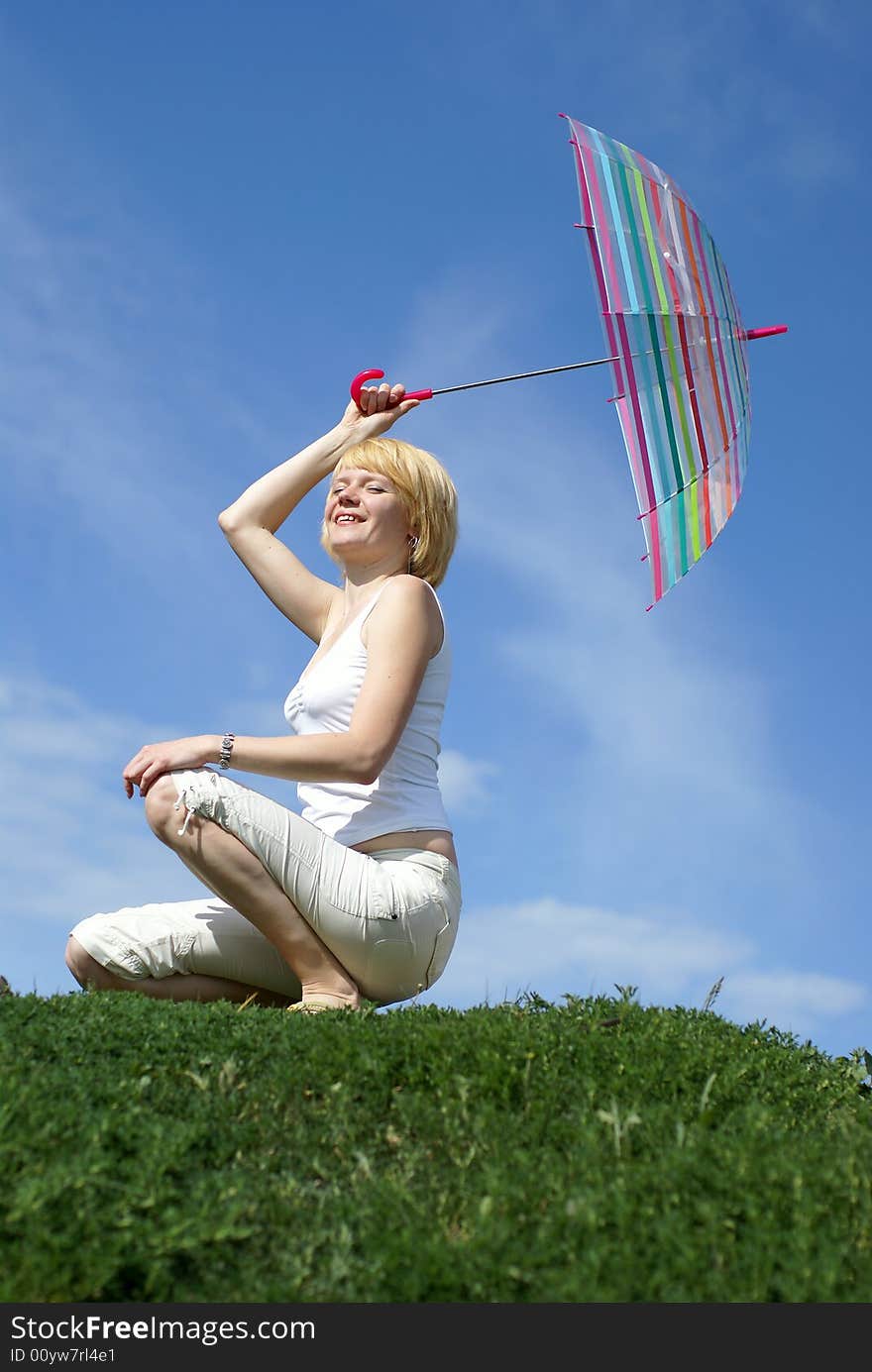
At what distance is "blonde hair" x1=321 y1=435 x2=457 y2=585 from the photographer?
678cm

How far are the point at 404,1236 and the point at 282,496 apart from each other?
483 cm

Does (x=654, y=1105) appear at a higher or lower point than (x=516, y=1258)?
higher

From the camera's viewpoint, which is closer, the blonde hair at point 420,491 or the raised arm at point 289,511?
the blonde hair at point 420,491

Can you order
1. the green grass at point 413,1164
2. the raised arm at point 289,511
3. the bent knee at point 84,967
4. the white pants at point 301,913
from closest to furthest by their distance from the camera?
the green grass at point 413,1164
the white pants at point 301,913
the bent knee at point 84,967
the raised arm at point 289,511

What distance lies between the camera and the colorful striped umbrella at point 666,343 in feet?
21.2

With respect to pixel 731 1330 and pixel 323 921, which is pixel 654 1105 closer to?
pixel 731 1330

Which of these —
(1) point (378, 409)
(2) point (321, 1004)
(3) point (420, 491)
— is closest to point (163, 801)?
(2) point (321, 1004)

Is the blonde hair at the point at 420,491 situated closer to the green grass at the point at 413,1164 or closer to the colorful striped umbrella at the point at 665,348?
the colorful striped umbrella at the point at 665,348

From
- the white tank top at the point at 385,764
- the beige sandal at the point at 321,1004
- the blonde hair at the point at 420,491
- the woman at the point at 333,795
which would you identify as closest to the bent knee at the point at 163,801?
the woman at the point at 333,795

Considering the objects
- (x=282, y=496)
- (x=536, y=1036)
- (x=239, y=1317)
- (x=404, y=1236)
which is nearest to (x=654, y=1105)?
(x=536, y=1036)

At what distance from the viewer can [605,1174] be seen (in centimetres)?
400

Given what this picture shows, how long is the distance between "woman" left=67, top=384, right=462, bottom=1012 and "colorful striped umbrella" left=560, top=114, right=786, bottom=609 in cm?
117

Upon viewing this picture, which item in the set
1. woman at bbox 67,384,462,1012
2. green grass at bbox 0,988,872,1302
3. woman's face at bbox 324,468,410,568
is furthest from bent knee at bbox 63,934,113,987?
woman's face at bbox 324,468,410,568

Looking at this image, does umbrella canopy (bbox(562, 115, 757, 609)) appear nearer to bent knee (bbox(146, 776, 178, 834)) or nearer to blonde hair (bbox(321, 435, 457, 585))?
blonde hair (bbox(321, 435, 457, 585))
